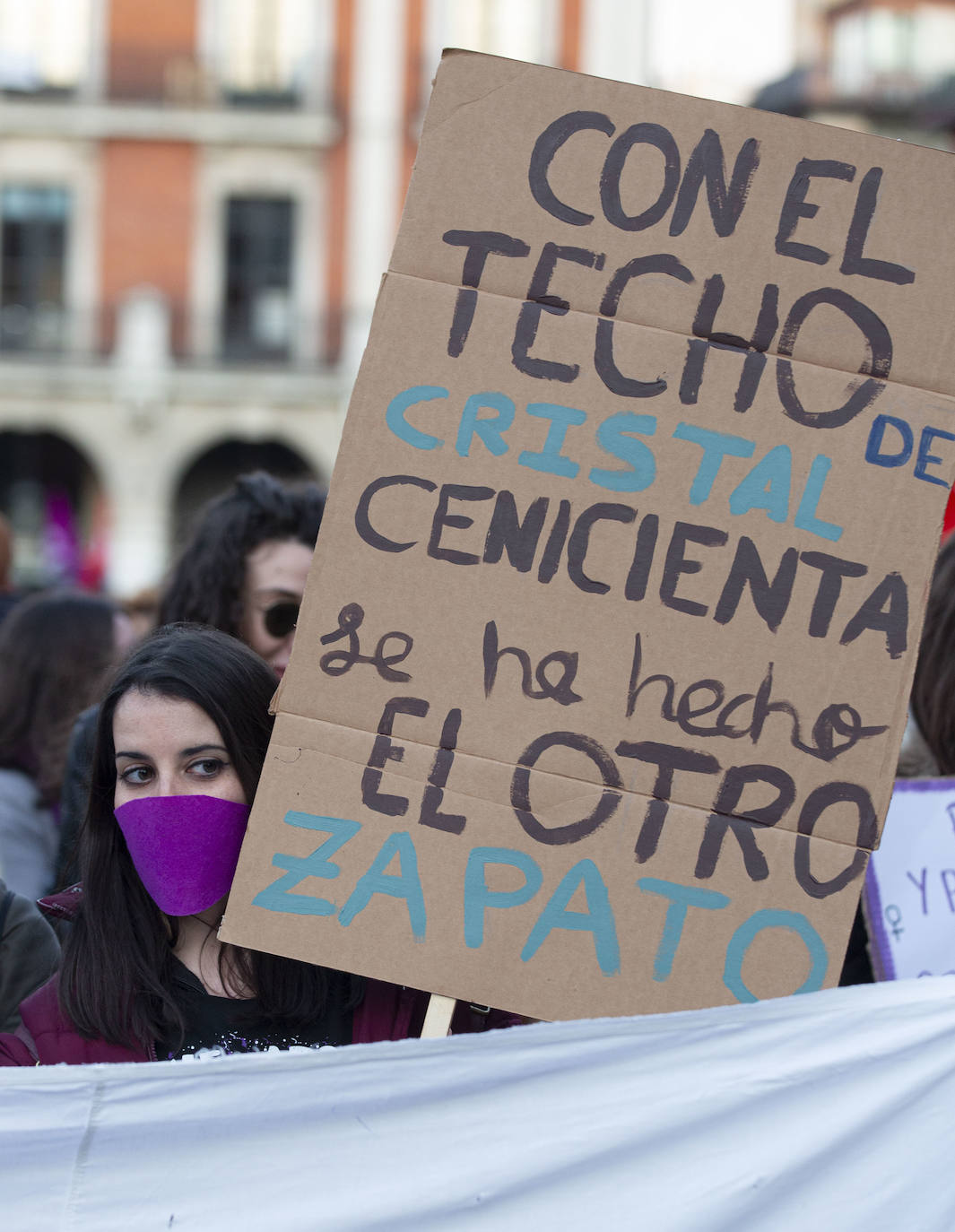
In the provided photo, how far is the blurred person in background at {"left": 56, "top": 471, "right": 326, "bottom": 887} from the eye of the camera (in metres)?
2.70

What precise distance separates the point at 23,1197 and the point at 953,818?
4.17 feet

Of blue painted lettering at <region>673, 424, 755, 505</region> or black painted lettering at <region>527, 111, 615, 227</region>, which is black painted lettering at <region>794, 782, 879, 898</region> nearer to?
blue painted lettering at <region>673, 424, 755, 505</region>

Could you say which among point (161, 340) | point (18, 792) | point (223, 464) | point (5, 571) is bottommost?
point (223, 464)

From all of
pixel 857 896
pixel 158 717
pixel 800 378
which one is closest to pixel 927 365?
pixel 800 378

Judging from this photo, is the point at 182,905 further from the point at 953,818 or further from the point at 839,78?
the point at 839,78

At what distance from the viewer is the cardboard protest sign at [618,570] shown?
166 centimetres

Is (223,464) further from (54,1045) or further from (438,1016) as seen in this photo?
(438,1016)

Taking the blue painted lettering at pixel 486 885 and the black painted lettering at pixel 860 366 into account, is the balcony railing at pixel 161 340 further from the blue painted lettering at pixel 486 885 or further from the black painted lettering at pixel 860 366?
the blue painted lettering at pixel 486 885

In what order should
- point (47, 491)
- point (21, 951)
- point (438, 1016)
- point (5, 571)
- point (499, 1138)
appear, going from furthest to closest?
point (47, 491) → point (5, 571) → point (21, 951) → point (438, 1016) → point (499, 1138)

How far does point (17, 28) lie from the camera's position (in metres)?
18.7

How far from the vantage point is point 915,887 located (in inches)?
78.6

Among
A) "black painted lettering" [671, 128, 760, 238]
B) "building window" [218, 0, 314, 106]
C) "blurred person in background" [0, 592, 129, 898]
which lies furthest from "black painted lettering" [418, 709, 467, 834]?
"building window" [218, 0, 314, 106]

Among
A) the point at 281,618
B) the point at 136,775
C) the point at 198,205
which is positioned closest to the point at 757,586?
the point at 136,775

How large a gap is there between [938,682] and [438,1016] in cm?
101
